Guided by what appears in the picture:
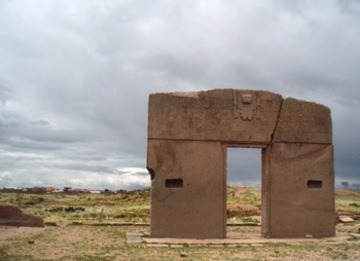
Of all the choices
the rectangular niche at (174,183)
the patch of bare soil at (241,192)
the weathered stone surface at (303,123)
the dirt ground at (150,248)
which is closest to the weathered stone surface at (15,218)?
the dirt ground at (150,248)

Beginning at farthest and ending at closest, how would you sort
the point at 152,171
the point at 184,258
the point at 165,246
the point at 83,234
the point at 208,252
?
the point at 83,234 → the point at 152,171 → the point at 165,246 → the point at 208,252 → the point at 184,258

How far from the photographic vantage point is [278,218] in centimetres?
1184

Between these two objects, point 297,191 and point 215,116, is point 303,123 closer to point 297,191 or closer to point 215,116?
point 297,191

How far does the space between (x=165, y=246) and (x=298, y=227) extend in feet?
12.9

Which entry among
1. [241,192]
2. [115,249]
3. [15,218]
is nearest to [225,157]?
[115,249]

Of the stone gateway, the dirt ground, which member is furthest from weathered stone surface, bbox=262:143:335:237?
the dirt ground

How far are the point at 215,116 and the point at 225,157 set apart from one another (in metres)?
1.11

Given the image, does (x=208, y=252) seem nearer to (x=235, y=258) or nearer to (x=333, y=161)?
(x=235, y=258)

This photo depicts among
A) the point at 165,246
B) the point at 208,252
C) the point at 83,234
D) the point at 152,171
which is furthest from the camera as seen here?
the point at 83,234

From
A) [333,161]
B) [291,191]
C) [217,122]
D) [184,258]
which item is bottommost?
[184,258]

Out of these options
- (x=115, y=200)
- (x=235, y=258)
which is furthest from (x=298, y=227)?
(x=115, y=200)

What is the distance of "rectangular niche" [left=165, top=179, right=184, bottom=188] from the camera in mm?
11484

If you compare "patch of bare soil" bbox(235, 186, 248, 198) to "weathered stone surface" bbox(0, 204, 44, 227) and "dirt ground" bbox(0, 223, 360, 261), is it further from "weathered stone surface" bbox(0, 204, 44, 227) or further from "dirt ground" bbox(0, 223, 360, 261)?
"weathered stone surface" bbox(0, 204, 44, 227)

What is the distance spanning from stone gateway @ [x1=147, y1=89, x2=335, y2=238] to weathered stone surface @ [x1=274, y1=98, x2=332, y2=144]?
0.09ft
